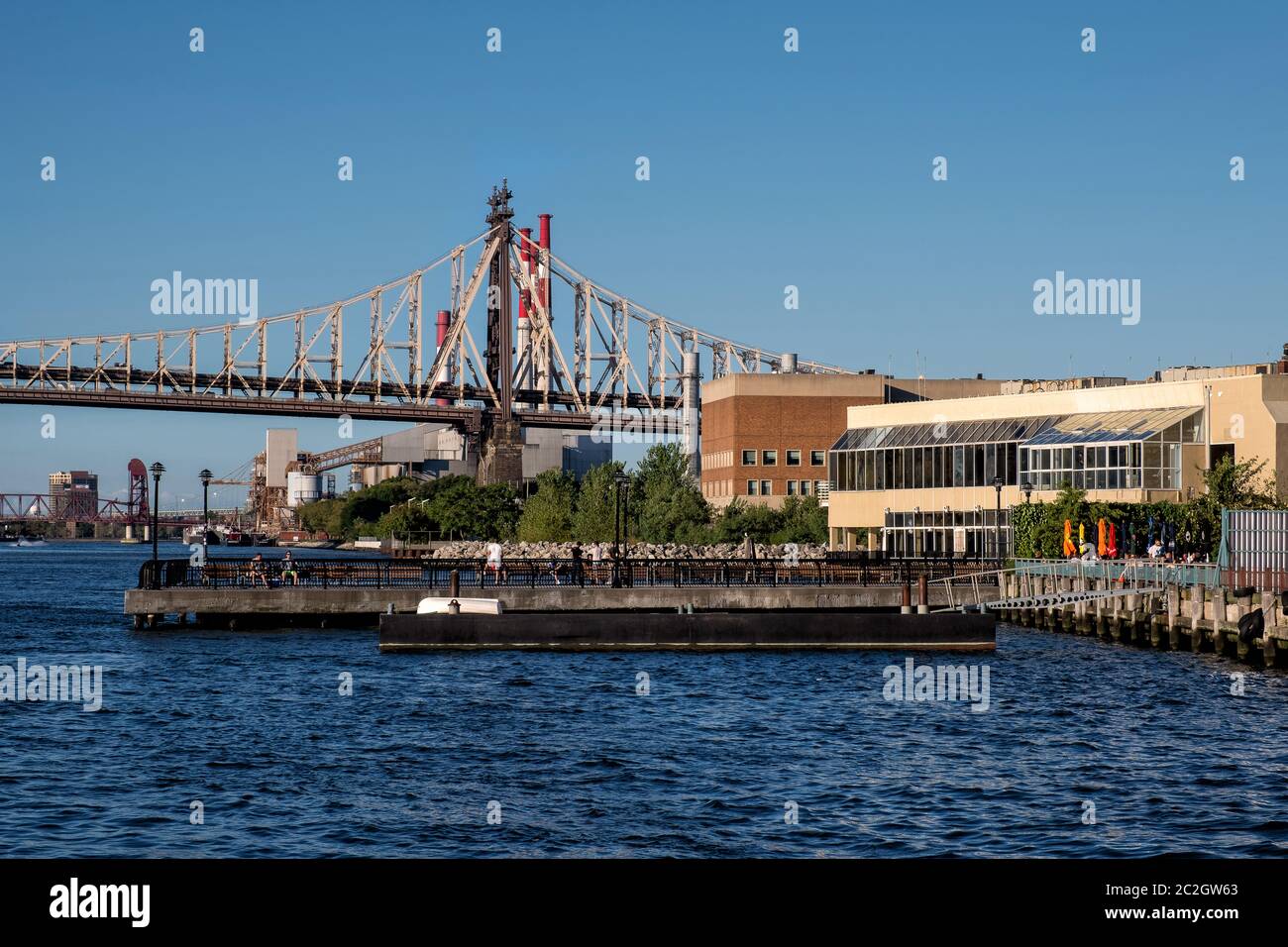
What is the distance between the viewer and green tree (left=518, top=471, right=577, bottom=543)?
416 ft

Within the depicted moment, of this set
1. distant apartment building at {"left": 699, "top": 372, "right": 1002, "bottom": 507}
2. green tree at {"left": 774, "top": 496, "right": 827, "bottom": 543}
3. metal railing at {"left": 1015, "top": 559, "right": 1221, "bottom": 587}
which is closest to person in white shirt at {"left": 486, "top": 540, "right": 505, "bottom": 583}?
metal railing at {"left": 1015, "top": 559, "right": 1221, "bottom": 587}

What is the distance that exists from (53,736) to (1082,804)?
19172 millimetres

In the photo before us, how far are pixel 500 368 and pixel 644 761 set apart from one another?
14239cm

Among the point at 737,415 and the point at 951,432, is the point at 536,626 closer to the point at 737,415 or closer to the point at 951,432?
the point at 951,432

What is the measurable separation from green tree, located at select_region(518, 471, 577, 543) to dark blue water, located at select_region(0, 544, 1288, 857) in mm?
82099

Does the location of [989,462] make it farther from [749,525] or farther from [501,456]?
[501,456]

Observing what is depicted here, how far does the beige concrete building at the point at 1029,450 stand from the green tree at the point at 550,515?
36396 millimetres

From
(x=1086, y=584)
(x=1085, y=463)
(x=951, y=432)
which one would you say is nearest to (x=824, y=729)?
(x=1086, y=584)

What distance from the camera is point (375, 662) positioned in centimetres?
4397

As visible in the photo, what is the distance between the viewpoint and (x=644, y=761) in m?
26.5

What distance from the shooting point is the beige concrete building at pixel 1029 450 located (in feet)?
233

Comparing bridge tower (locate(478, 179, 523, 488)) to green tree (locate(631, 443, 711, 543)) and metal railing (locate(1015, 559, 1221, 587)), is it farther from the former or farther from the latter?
metal railing (locate(1015, 559, 1221, 587))

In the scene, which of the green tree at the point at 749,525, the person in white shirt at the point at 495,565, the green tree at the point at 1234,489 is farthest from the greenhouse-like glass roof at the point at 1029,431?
the person in white shirt at the point at 495,565

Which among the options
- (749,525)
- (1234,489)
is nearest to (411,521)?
(749,525)
